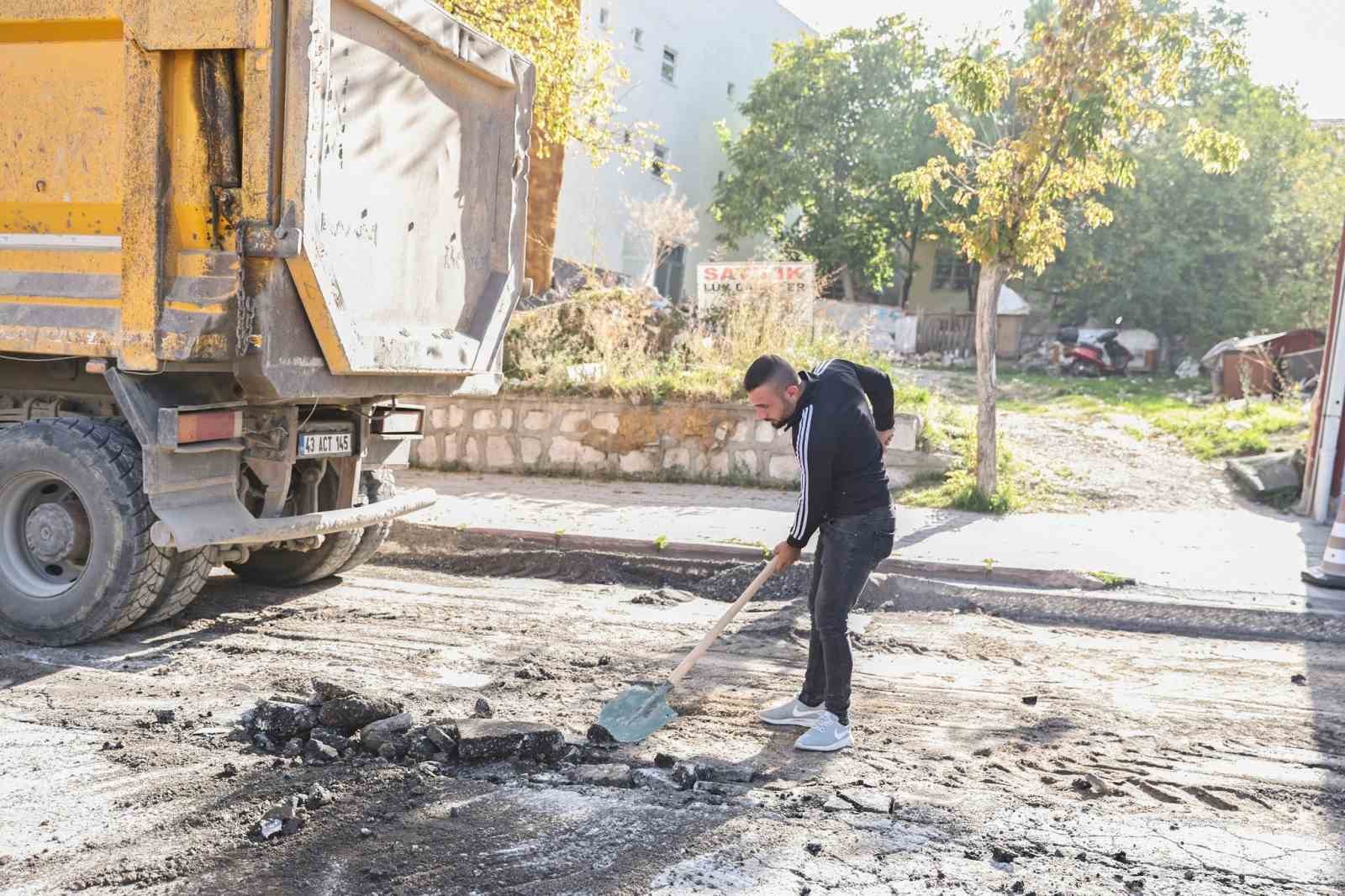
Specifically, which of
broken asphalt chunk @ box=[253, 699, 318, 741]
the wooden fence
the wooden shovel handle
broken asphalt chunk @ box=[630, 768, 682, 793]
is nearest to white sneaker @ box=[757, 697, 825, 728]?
the wooden shovel handle

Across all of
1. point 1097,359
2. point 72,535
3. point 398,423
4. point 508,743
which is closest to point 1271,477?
point 398,423

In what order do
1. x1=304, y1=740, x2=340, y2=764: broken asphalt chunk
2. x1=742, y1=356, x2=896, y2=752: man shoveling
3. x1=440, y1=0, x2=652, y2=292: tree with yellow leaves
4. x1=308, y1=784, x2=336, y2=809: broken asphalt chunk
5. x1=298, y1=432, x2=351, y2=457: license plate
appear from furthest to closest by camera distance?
x1=440, y1=0, x2=652, y2=292: tree with yellow leaves → x1=298, y1=432, x2=351, y2=457: license plate → x1=742, y1=356, x2=896, y2=752: man shoveling → x1=304, y1=740, x2=340, y2=764: broken asphalt chunk → x1=308, y1=784, x2=336, y2=809: broken asphalt chunk

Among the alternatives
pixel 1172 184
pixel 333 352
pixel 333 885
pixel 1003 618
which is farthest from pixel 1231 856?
pixel 1172 184

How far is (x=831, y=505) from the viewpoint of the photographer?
4906mm

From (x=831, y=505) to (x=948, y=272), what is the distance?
100 ft

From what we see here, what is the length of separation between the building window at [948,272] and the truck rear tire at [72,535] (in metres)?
30.4

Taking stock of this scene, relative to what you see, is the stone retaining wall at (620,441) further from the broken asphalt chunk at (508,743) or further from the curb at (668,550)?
the broken asphalt chunk at (508,743)

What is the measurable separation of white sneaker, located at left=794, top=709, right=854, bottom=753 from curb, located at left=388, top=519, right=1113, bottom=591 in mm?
3423

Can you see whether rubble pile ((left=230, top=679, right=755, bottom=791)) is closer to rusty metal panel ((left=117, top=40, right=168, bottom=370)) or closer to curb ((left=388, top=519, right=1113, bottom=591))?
rusty metal panel ((left=117, top=40, right=168, bottom=370))

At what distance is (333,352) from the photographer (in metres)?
5.63

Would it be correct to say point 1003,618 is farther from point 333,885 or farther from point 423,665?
point 333,885

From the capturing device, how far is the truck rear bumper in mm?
5480

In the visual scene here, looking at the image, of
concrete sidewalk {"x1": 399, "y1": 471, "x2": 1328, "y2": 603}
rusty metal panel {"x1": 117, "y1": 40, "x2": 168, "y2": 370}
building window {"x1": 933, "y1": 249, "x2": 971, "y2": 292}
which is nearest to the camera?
rusty metal panel {"x1": 117, "y1": 40, "x2": 168, "y2": 370}

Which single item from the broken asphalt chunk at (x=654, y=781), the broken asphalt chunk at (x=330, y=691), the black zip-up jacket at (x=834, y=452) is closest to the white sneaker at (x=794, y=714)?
the black zip-up jacket at (x=834, y=452)
